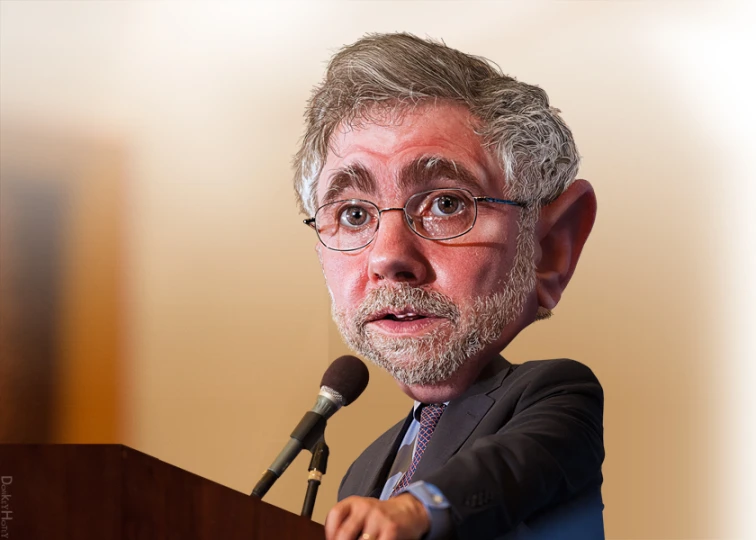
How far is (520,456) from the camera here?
3.88 feet

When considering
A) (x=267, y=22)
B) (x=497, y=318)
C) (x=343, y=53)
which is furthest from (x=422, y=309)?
(x=267, y=22)

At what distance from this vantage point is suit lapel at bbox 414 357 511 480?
1479mm

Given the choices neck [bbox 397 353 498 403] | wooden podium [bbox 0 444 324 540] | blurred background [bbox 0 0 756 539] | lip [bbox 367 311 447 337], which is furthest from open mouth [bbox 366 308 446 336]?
wooden podium [bbox 0 444 324 540]

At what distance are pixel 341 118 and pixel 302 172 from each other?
0.55 feet

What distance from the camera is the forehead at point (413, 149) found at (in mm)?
1576

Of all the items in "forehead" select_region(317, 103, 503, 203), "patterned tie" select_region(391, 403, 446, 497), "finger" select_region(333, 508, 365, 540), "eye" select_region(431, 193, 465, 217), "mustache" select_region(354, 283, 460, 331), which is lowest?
"patterned tie" select_region(391, 403, 446, 497)

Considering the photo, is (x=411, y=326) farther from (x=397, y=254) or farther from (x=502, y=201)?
(x=502, y=201)

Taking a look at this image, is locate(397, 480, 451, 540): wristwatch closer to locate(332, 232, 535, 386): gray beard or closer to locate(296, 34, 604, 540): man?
locate(296, 34, 604, 540): man

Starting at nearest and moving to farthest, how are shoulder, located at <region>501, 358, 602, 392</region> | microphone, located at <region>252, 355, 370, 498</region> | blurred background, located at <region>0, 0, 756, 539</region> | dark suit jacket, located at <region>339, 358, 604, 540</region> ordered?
dark suit jacket, located at <region>339, 358, 604, 540</region> < shoulder, located at <region>501, 358, 602, 392</region> < microphone, located at <region>252, 355, 370, 498</region> < blurred background, located at <region>0, 0, 756, 539</region>

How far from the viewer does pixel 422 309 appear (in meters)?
1.54

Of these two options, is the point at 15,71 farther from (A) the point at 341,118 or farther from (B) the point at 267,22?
(A) the point at 341,118

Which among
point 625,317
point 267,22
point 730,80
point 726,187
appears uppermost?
point 267,22

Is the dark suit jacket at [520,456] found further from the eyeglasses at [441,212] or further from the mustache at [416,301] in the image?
the eyeglasses at [441,212]

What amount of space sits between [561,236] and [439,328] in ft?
1.09
